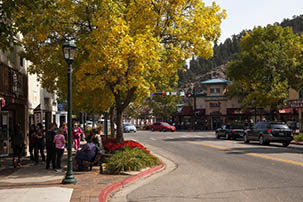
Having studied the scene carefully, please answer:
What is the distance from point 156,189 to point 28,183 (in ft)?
12.6

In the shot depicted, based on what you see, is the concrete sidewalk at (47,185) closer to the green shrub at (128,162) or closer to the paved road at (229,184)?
Answer: the green shrub at (128,162)

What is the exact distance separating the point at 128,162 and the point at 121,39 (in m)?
4.70

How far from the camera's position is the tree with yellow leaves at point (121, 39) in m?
14.1

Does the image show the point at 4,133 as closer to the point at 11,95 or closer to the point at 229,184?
the point at 11,95

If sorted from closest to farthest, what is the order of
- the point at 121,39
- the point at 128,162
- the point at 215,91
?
the point at 128,162, the point at 121,39, the point at 215,91

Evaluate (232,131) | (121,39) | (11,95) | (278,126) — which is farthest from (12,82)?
(232,131)

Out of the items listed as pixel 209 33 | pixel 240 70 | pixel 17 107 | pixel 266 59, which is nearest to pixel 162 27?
pixel 209 33

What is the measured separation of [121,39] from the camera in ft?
46.3

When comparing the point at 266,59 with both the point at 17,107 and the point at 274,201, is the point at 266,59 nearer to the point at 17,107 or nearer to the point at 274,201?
the point at 17,107

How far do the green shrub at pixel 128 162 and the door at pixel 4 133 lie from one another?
8.32 m

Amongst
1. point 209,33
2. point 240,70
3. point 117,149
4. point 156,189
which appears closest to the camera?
point 156,189

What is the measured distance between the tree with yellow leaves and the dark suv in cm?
974

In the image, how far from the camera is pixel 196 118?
2813 inches

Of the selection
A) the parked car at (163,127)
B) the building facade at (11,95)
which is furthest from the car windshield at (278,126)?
the parked car at (163,127)
